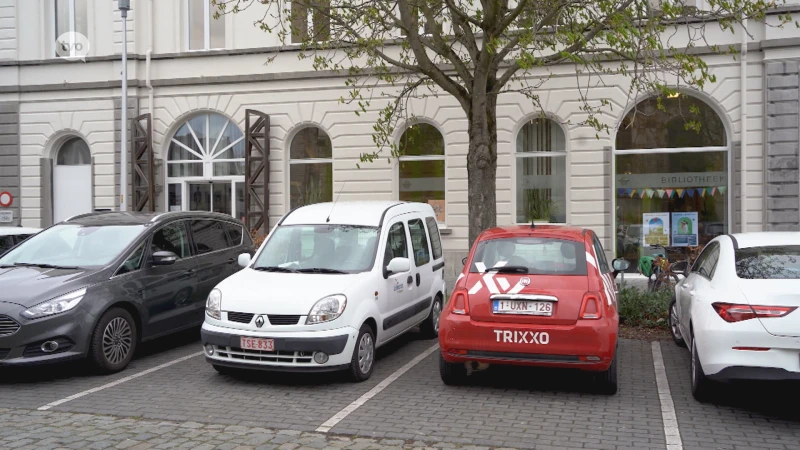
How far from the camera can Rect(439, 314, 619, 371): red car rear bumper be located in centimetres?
646

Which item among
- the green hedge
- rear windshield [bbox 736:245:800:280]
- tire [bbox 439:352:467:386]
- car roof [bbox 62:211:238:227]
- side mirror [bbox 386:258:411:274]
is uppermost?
car roof [bbox 62:211:238:227]

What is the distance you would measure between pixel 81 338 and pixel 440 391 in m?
3.62

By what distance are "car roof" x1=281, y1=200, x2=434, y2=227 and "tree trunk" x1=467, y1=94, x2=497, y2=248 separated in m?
2.23

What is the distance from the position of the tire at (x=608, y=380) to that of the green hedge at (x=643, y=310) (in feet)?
11.9

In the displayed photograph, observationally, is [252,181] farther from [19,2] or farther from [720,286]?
[720,286]

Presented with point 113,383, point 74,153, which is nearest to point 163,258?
point 113,383

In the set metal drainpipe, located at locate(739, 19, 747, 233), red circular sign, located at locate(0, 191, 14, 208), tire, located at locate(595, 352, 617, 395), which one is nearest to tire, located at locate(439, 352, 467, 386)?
tire, located at locate(595, 352, 617, 395)

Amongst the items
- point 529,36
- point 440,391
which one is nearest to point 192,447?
point 440,391

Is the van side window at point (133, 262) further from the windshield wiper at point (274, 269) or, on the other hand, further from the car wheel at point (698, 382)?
the car wheel at point (698, 382)

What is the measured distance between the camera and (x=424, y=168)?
18.0 meters

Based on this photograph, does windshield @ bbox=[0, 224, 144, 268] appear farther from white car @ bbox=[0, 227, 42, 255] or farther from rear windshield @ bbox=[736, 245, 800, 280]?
rear windshield @ bbox=[736, 245, 800, 280]

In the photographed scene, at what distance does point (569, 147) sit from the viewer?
16.9 metres

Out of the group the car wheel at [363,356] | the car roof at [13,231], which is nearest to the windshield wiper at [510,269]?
the car wheel at [363,356]

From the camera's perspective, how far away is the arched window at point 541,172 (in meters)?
17.2
